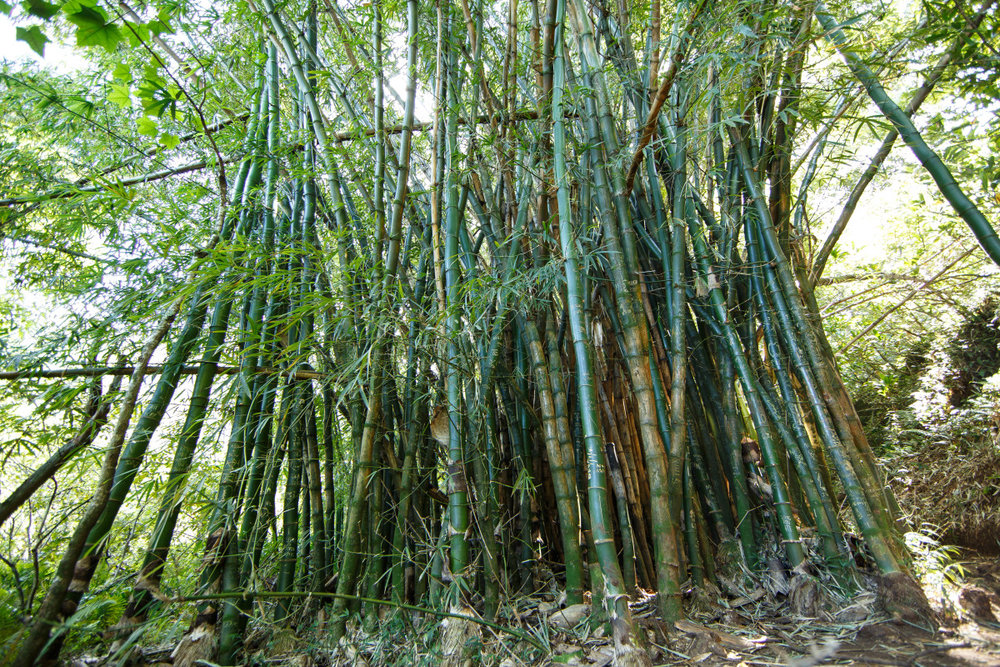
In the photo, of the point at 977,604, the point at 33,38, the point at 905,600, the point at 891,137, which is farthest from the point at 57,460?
the point at 891,137

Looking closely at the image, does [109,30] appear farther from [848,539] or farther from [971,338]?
[971,338]

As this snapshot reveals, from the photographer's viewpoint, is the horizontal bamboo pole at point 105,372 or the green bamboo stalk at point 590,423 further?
the horizontal bamboo pole at point 105,372

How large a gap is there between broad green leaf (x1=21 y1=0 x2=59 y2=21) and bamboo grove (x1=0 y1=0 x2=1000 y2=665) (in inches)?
32.0

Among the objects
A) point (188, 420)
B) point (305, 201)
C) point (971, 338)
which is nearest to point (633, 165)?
point (305, 201)

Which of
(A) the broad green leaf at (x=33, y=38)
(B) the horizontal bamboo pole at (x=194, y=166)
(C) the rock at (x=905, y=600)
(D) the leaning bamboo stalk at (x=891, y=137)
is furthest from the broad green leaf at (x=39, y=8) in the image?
(C) the rock at (x=905, y=600)

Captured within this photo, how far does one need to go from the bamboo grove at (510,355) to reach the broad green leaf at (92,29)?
76 cm

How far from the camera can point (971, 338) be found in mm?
3713

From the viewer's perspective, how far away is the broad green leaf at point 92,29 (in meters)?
1.15

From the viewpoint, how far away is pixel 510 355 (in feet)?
7.57

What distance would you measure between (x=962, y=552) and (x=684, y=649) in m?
2.38

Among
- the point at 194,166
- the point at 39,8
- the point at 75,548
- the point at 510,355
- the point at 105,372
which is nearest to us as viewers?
the point at 39,8

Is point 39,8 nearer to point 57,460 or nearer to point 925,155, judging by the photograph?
point 57,460

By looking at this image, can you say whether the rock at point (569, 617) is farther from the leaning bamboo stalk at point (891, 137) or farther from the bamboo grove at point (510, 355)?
the leaning bamboo stalk at point (891, 137)

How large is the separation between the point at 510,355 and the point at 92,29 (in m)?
1.60
